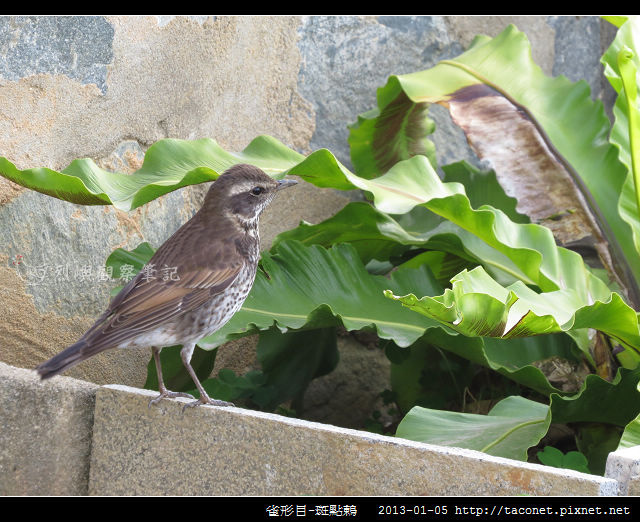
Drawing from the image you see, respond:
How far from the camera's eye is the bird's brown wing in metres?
2.35

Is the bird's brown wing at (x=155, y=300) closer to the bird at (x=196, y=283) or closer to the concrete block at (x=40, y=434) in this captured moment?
the bird at (x=196, y=283)

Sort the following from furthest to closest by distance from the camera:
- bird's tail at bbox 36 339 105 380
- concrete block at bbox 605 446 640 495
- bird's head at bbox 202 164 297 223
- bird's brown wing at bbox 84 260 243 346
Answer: bird's head at bbox 202 164 297 223
bird's brown wing at bbox 84 260 243 346
bird's tail at bbox 36 339 105 380
concrete block at bbox 605 446 640 495

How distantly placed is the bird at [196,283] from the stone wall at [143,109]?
539mm

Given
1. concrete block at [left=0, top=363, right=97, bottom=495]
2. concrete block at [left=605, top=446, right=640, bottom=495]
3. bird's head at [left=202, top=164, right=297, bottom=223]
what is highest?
bird's head at [left=202, top=164, right=297, bottom=223]

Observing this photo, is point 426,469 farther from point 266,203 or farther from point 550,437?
point 550,437

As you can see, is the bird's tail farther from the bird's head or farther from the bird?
the bird's head

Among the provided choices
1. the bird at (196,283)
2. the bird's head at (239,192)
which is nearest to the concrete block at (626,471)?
the bird at (196,283)

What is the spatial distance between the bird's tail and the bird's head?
0.63 meters

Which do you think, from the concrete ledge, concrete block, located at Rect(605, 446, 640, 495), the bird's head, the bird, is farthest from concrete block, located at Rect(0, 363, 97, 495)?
concrete block, located at Rect(605, 446, 640, 495)

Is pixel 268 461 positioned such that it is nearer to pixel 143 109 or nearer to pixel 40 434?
pixel 40 434

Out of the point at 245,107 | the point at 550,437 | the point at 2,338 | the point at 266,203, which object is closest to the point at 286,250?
the point at 266,203

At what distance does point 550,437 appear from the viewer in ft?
10.5

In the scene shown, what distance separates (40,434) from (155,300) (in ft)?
1.63
